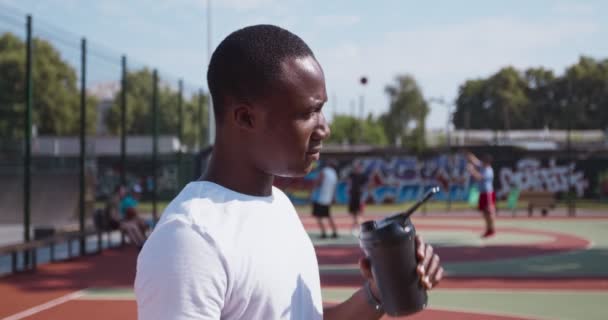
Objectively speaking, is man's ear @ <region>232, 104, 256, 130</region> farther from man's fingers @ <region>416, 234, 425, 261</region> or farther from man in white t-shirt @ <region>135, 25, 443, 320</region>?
man's fingers @ <region>416, 234, 425, 261</region>

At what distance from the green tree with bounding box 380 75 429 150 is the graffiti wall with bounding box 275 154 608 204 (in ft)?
173

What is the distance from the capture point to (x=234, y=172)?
1674 millimetres

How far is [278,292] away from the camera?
1.58m

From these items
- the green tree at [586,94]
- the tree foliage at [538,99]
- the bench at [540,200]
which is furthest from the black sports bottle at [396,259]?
the green tree at [586,94]

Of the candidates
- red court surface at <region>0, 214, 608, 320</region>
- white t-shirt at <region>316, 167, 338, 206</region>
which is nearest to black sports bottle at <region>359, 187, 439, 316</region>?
red court surface at <region>0, 214, 608, 320</region>

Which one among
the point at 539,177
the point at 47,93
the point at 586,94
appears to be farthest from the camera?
the point at 586,94

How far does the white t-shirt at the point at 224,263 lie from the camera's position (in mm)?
1354

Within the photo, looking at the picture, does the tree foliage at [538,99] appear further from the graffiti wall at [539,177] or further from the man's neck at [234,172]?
the man's neck at [234,172]

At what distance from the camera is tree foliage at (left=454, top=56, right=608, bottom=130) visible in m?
76.9

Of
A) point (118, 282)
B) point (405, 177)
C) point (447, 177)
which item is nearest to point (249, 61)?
point (118, 282)

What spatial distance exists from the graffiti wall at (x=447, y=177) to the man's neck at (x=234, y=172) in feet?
104

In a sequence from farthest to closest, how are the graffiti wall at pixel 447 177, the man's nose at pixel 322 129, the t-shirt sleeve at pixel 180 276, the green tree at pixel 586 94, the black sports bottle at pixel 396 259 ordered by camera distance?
the green tree at pixel 586 94
the graffiti wall at pixel 447 177
the man's nose at pixel 322 129
the black sports bottle at pixel 396 259
the t-shirt sleeve at pixel 180 276

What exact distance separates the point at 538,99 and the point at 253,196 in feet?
286

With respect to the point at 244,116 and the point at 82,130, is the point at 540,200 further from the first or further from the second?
the point at 244,116
